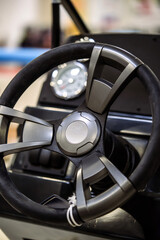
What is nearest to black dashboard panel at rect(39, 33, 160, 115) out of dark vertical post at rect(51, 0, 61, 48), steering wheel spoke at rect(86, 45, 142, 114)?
dark vertical post at rect(51, 0, 61, 48)

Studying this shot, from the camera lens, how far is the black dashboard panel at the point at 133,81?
1.06m

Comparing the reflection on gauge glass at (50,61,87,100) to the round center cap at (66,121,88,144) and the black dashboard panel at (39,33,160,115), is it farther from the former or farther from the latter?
the round center cap at (66,121,88,144)

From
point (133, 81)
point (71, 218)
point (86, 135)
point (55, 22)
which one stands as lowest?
point (71, 218)

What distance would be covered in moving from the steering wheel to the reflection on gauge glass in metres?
0.30

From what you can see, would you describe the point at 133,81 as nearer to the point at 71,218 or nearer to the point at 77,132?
the point at 77,132

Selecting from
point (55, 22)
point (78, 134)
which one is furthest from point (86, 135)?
point (55, 22)

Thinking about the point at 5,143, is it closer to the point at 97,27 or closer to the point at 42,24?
the point at 97,27

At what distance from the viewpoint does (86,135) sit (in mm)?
744

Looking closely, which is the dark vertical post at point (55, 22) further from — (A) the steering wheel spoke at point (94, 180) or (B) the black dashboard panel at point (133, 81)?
(A) the steering wheel spoke at point (94, 180)

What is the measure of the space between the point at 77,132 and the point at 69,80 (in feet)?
1.30

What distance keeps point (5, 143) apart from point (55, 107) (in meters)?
0.35

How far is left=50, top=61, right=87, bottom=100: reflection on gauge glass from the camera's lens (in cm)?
111

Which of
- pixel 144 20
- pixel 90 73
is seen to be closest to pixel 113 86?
pixel 90 73

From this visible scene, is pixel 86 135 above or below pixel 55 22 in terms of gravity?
below
